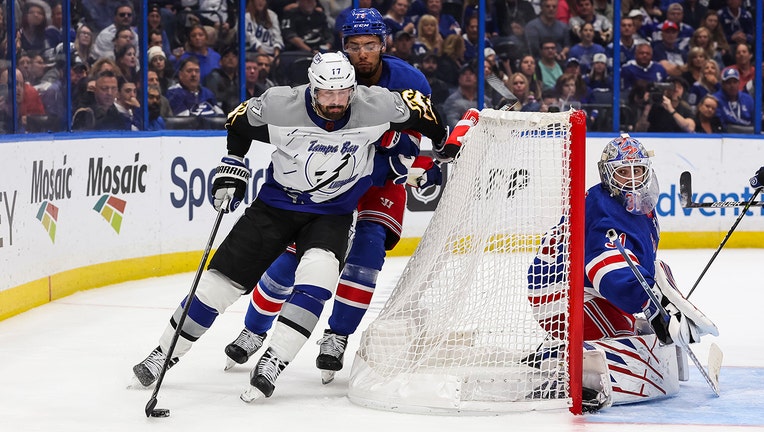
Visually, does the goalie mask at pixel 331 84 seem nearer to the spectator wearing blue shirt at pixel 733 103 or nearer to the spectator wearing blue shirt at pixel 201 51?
the spectator wearing blue shirt at pixel 201 51

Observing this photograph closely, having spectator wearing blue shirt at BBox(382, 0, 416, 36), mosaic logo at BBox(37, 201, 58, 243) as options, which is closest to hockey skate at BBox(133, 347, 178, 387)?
mosaic logo at BBox(37, 201, 58, 243)

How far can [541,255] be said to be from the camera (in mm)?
3934

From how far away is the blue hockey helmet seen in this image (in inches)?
174

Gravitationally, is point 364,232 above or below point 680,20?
below

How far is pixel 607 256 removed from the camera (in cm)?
389

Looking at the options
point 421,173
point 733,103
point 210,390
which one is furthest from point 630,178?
point 733,103

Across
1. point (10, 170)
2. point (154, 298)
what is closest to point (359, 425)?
point (10, 170)

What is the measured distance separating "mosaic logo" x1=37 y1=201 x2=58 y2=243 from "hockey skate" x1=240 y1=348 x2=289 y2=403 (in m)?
2.28

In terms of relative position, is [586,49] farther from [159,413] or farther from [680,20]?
[159,413]

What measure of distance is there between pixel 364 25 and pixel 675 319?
1.46 m

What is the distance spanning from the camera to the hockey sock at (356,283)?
4301 millimetres

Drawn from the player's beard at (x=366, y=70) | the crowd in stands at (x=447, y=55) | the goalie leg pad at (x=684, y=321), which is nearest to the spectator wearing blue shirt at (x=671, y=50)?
the crowd in stands at (x=447, y=55)

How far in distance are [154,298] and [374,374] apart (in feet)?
8.63

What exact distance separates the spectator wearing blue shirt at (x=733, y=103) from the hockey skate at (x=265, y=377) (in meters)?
6.16
